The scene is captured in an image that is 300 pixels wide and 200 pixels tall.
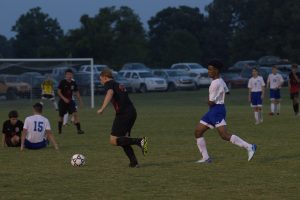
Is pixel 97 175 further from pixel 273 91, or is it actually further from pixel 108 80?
pixel 273 91

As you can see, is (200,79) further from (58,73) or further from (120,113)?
(120,113)

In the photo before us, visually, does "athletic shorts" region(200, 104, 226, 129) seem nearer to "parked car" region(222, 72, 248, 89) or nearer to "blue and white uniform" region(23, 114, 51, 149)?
"blue and white uniform" region(23, 114, 51, 149)

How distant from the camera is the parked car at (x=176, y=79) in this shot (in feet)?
196

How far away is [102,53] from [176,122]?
50436 millimetres

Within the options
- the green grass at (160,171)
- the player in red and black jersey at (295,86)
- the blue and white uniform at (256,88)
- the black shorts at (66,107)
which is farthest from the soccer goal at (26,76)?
the green grass at (160,171)

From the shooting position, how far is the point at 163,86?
58469mm

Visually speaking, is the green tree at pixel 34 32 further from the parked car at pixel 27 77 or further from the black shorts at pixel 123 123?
the black shorts at pixel 123 123

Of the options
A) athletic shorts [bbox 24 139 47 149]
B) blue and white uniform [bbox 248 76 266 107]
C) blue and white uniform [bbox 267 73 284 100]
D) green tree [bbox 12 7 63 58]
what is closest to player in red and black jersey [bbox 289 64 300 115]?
blue and white uniform [bbox 267 73 284 100]

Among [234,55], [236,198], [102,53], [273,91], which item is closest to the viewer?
[236,198]

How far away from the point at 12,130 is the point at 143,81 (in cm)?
4013

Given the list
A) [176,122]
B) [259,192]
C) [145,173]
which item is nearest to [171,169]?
[145,173]

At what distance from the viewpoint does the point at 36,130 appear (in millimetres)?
16750

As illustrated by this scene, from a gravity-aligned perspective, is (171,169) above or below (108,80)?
below

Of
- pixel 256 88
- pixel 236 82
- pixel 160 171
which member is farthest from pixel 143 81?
pixel 160 171
